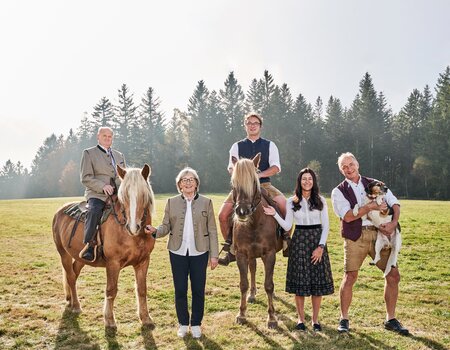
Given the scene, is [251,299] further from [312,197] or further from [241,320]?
[312,197]

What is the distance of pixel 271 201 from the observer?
21.0 ft

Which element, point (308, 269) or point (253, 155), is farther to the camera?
point (253, 155)

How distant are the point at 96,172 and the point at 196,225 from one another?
83.1 inches

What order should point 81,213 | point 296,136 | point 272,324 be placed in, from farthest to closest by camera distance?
1. point 296,136
2. point 81,213
3. point 272,324

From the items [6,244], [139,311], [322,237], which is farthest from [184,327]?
[6,244]

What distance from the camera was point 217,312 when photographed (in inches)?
263

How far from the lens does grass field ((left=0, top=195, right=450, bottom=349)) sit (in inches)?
207

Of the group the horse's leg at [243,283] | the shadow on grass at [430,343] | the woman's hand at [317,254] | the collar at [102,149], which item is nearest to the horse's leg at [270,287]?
the horse's leg at [243,283]

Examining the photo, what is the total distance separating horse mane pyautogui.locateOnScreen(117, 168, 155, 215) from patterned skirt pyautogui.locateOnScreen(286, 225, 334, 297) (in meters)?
2.30

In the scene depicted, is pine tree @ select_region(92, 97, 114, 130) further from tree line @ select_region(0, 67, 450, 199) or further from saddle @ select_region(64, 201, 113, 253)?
saddle @ select_region(64, 201, 113, 253)

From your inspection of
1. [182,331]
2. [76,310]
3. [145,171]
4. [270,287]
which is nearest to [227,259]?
[270,287]

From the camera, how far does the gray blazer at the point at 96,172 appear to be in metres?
6.03

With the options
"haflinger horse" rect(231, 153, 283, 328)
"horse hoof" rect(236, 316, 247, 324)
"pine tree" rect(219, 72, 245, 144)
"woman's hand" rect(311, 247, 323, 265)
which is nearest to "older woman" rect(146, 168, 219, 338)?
"haflinger horse" rect(231, 153, 283, 328)

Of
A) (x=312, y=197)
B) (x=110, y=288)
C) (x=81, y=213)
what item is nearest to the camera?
(x=312, y=197)
